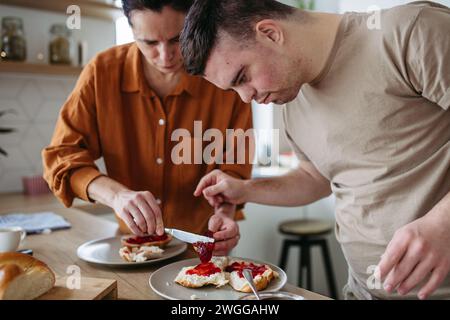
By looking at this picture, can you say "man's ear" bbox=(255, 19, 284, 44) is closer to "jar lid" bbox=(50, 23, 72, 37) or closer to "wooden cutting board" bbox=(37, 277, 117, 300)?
"wooden cutting board" bbox=(37, 277, 117, 300)

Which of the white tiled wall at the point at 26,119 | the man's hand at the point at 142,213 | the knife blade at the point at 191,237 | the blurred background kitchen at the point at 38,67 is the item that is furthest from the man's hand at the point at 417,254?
the white tiled wall at the point at 26,119

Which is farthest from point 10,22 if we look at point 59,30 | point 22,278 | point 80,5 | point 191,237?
point 22,278

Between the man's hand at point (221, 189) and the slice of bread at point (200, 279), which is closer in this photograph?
the slice of bread at point (200, 279)

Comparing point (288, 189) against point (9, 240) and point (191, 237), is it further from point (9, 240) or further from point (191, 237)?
point (9, 240)

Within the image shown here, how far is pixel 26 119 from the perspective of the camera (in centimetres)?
279

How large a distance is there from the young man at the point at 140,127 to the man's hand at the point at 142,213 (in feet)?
0.73

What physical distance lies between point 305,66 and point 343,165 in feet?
0.91

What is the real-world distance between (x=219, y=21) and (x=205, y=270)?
59 centimetres

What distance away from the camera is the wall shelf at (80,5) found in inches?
102

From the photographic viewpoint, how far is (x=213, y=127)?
169 cm

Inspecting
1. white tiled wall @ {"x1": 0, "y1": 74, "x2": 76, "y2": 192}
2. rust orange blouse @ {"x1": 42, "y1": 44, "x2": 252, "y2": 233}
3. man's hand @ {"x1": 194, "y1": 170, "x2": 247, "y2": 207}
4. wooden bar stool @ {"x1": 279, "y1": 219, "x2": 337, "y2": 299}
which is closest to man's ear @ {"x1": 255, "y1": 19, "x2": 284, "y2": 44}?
man's hand @ {"x1": 194, "y1": 170, "x2": 247, "y2": 207}

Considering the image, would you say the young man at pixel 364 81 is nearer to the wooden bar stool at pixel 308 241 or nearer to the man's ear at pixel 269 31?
the man's ear at pixel 269 31

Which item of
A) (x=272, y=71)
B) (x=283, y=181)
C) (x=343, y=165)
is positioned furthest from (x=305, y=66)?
(x=283, y=181)
